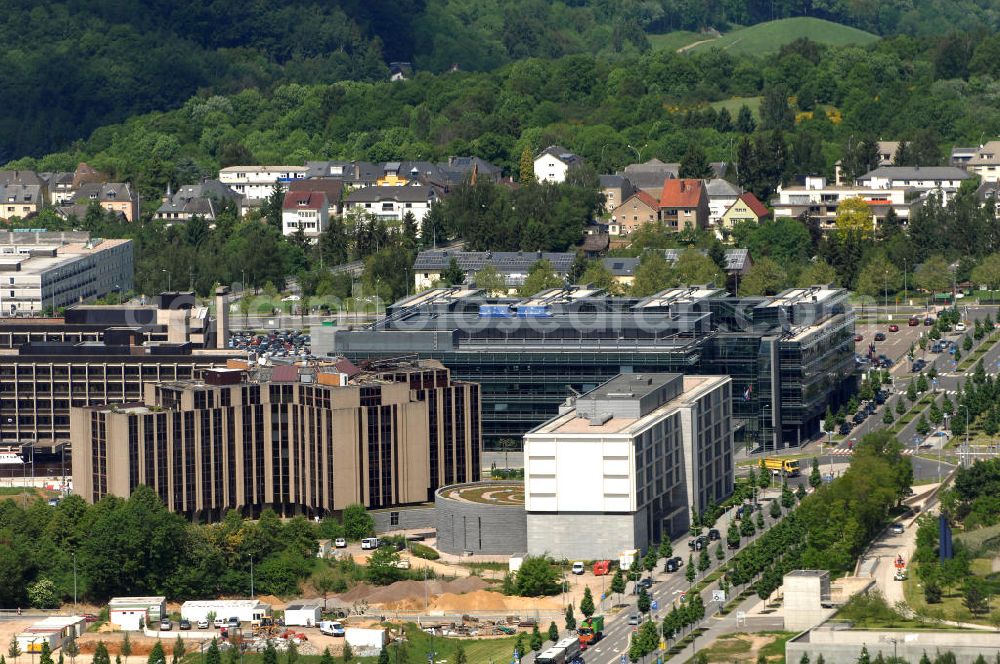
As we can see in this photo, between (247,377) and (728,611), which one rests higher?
(247,377)

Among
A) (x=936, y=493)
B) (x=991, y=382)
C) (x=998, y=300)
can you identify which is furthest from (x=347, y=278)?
(x=936, y=493)

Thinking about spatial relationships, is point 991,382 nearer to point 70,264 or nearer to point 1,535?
point 1,535

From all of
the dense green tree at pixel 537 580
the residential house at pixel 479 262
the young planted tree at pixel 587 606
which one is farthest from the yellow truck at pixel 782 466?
the residential house at pixel 479 262

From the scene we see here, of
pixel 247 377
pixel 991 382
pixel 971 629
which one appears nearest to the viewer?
pixel 971 629

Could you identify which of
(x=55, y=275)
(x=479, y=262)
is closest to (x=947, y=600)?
(x=479, y=262)

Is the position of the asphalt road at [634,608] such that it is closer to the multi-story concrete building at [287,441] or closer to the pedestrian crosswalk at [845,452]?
the multi-story concrete building at [287,441]

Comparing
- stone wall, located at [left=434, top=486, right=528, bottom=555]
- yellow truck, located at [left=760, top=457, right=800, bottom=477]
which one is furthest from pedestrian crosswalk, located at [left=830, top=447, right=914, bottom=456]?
stone wall, located at [left=434, top=486, right=528, bottom=555]
